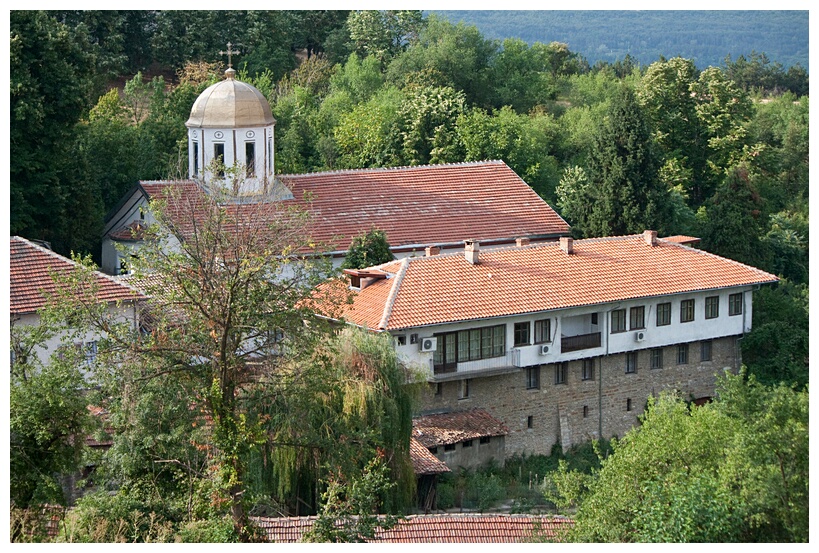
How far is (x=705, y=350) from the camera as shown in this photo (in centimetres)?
3928

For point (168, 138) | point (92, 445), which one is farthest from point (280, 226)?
point (168, 138)

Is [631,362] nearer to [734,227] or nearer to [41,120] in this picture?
[734,227]

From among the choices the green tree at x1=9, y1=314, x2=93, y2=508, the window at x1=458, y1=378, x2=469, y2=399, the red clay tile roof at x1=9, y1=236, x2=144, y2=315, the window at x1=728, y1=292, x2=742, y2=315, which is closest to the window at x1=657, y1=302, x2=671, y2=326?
the window at x1=728, y1=292, x2=742, y2=315

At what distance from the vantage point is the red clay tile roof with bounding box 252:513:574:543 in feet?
82.9

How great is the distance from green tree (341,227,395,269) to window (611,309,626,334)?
5.79 metres

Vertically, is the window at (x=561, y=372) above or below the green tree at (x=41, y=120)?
below

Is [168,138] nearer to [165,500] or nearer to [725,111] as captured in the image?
[725,111]

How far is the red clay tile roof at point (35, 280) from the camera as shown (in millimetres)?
31453

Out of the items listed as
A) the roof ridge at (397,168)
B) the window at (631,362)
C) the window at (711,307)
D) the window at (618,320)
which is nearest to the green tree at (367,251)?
the roof ridge at (397,168)

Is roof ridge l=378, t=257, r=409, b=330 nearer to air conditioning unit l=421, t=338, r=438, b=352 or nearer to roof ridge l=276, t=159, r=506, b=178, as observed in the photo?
air conditioning unit l=421, t=338, r=438, b=352

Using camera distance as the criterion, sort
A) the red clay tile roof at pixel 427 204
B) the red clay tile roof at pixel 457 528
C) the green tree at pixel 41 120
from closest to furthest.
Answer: the red clay tile roof at pixel 457 528 → the green tree at pixel 41 120 → the red clay tile roof at pixel 427 204

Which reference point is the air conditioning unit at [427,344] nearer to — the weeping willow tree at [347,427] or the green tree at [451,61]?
the weeping willow tree at [347,427]

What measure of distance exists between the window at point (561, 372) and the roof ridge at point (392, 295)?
4.31 meters

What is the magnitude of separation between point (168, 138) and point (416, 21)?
19.0 meters
